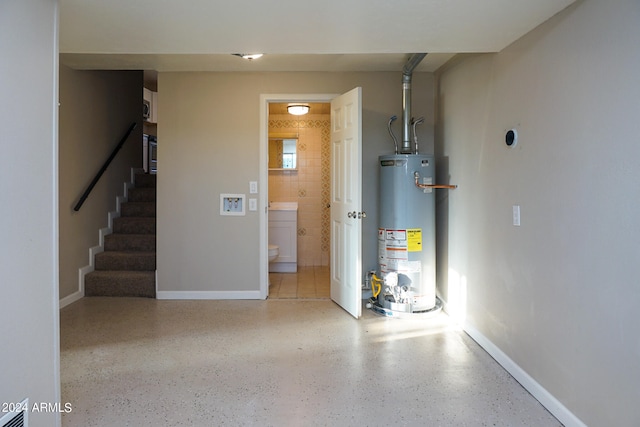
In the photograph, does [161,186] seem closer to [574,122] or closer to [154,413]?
[154,413]

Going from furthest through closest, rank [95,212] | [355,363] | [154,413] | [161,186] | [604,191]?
[95,212] → [161,186] → [355,363] → [154,413] → [604,191]

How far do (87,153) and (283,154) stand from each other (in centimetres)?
264

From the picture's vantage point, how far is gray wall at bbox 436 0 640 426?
64.3 inches

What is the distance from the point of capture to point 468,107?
10.6ft

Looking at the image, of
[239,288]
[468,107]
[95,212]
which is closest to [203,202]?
[239,288]

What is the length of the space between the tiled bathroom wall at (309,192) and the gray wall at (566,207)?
3.14 meters

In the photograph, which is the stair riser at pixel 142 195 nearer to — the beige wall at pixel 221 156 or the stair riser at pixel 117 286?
the beige wall at pixel 221 156

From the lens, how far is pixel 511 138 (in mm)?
2510

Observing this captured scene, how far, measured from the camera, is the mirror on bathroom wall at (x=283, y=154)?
19.8 ft

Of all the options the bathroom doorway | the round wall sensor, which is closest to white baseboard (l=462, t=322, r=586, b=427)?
the round wall sensor

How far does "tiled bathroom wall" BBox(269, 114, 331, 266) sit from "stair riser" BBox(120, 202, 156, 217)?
180cm

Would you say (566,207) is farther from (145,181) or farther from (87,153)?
(145,181)

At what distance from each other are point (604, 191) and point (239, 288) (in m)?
3.37

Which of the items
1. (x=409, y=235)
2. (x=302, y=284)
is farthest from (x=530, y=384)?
(x=302, y=284)
